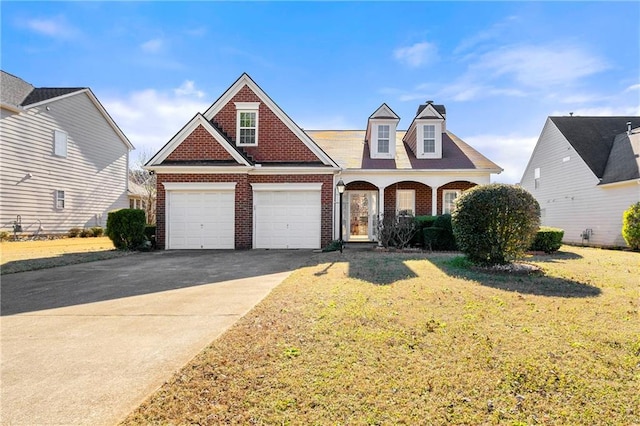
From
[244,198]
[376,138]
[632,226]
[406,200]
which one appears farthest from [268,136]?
[632,226]

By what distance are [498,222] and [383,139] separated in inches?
351

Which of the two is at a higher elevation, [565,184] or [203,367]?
[565,184]

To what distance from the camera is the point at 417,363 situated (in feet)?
A: 10.2

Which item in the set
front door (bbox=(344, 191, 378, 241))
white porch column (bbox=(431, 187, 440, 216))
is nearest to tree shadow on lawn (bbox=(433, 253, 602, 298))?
white porch column (bbox=(431, 187, 440, 216))

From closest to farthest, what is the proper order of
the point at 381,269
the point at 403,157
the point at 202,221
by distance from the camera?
the point at 381,269
the point at 202,221
the point at 403,157

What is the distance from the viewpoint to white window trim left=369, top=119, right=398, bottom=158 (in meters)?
15.6

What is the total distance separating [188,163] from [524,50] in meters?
12.5

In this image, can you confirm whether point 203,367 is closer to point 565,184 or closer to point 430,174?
point 430,174

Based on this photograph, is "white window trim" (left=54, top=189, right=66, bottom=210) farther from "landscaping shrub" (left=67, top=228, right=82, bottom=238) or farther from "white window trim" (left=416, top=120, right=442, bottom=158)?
"white window trim" (left=416, top=120, right=442, bottom=158)

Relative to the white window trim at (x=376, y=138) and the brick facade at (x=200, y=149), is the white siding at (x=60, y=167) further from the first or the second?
the white window trim at (x=376, y=138)

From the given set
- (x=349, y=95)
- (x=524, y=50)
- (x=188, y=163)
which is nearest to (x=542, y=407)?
(x=524, y=50)

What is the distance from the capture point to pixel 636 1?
9453mm

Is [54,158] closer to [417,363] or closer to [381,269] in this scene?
[381,269]

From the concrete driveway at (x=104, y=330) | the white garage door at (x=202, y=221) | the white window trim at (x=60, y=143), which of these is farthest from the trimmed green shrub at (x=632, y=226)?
the white window trim at (x=60, y=143)
